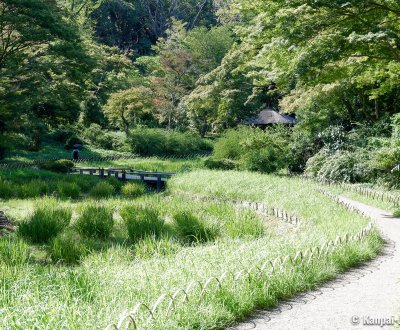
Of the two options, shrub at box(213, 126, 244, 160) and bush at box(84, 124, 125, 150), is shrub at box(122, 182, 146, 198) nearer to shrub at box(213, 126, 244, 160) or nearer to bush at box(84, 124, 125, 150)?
shrub at box(213, 126, 244, 160)

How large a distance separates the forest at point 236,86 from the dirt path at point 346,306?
4.80 m

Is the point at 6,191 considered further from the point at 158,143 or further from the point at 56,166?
the point at 158,143

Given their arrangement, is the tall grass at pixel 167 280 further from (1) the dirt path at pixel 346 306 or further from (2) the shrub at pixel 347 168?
(2) the shrub at pixel 347 168

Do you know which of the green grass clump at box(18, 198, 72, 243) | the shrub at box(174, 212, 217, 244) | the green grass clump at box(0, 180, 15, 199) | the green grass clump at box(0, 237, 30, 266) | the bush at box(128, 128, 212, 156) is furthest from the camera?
the bush at box(128, 128, 212, 156)

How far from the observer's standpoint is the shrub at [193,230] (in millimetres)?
9014

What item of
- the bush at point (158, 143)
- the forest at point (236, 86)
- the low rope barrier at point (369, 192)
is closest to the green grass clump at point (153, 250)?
the forest at point (236, 86)

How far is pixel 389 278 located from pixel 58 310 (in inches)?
176

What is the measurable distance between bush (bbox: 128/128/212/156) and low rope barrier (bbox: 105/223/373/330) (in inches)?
999

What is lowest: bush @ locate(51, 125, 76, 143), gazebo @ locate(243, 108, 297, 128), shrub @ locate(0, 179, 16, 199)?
shrub @ locate(0, 179, 16, 199)

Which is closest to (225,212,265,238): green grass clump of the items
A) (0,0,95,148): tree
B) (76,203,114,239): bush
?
(76,203,114,239): bush

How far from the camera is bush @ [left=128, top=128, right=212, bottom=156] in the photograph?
32.1 m

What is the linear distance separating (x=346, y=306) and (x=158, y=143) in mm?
27732

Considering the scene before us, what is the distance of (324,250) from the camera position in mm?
6512

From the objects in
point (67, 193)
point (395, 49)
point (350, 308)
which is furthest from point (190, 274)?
point (67, 193)
